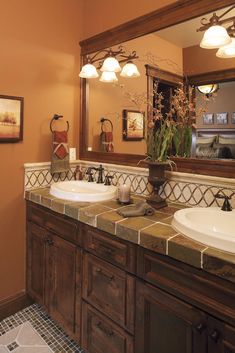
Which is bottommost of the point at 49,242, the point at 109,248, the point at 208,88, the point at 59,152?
the point at 49,242

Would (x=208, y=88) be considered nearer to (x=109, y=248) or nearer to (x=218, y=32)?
(x=218, y=32)

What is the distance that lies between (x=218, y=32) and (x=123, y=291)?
1.40 meters

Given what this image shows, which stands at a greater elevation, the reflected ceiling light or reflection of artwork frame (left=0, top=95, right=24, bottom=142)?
the reflected ceiling light

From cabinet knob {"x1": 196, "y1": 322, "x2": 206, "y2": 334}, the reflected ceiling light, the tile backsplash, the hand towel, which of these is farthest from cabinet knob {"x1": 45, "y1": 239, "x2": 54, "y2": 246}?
the reflected ceiling light

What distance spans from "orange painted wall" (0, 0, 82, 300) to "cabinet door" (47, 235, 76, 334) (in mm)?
396

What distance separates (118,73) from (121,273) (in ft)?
4.82

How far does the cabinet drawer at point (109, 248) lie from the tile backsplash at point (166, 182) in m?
0.56

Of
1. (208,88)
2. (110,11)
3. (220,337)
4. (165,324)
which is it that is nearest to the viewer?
(220,337)

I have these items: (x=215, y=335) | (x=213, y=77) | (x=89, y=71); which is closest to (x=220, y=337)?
(x=215, y=335)

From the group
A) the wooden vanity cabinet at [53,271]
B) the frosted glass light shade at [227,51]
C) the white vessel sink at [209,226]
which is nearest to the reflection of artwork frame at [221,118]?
the frosted glass light shade at [227,51]

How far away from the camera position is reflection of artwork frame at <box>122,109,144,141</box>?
1912mm

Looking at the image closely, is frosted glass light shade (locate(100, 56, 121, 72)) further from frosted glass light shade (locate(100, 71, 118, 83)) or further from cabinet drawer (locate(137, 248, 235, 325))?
cabinet drawer (locate(137, 248, 235, 325))

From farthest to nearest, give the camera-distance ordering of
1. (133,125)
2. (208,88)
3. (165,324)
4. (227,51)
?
(133,125) → (208,88) → (227,51) → (165,324)

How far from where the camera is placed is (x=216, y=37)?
1391 mm
